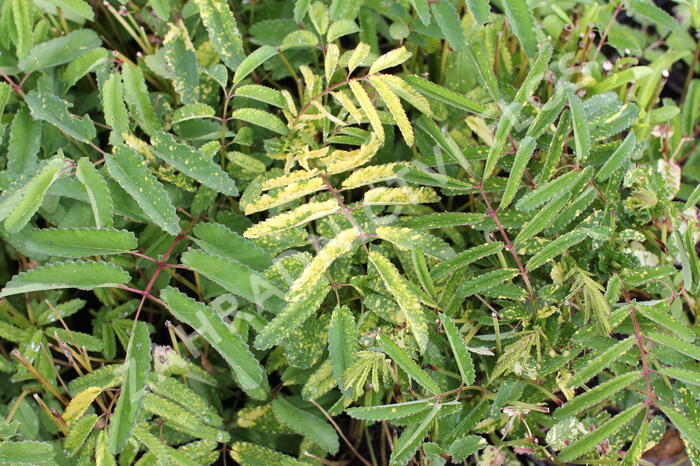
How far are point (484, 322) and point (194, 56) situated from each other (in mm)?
760

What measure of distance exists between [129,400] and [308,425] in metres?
0.35

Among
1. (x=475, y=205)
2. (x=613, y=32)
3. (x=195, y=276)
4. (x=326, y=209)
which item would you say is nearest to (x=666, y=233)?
(x=475, y=205)

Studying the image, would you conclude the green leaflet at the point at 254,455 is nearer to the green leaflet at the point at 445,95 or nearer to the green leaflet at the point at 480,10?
the green leaflet at the point at 445,95

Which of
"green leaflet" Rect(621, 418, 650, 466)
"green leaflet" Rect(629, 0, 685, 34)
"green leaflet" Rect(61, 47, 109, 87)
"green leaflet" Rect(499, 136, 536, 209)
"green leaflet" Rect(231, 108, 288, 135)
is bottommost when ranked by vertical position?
"green leaflet" Rect(621, 418, 650, 466)

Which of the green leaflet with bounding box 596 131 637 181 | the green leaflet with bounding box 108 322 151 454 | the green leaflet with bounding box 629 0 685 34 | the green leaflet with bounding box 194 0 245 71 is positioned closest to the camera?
the green leaflet with bounding box 108 322 151 454

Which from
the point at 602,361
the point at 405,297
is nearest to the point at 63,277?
the point at 405,297

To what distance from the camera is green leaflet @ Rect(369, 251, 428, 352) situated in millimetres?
993

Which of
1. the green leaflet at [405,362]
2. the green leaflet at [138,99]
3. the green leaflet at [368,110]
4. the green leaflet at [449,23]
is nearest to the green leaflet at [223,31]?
the green leaflet at [138,99]

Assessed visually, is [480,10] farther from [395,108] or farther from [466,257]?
[466,257]

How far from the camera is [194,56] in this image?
1.26m

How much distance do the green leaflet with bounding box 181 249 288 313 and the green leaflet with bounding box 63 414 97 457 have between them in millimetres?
314

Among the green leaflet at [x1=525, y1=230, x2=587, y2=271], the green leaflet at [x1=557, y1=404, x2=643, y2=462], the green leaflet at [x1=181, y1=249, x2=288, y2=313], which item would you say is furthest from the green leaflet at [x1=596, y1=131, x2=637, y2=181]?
the green leaflet at [x1=181, y1=249, x2=288, y2=313]

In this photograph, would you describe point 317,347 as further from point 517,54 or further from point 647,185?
point 517,54

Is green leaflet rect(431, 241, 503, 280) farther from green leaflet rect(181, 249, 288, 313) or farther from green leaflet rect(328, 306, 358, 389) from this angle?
green leaflet rect(181, 249, 288, 313)
